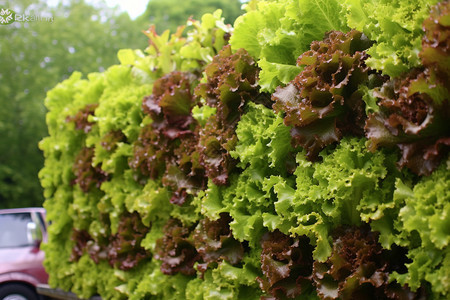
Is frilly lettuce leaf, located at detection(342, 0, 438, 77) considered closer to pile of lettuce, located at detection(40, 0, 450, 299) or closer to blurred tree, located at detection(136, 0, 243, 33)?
pile of lettuce, located at detection(40, 0, 450, 299)

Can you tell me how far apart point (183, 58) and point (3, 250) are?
5.77 metres

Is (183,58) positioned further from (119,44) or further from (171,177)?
(119,44)

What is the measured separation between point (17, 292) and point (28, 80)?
1539 centimetres

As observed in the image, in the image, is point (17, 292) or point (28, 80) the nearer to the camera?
point (17, 292)

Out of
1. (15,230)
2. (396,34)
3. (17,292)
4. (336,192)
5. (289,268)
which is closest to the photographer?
(396,34)

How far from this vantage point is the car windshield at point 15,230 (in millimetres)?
9727

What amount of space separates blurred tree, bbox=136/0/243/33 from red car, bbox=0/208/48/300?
23.7 metres

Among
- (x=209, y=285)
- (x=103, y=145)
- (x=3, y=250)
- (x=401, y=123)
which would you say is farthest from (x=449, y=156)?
(x=3, y=250)

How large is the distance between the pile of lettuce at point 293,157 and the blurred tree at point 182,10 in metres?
27.5

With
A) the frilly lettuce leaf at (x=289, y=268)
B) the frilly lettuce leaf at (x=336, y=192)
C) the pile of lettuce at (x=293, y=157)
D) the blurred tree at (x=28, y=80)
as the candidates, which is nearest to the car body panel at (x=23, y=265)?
the pile of lettuce at (x=293, y=157)

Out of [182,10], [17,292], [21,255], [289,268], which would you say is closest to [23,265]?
[21,255]

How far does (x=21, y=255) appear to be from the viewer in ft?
30.9

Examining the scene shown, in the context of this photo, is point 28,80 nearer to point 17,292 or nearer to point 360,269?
point 17,292

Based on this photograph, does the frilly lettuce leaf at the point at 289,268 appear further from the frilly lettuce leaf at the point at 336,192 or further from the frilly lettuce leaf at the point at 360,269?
the frilly lettuce leaf at the point at 360,269
